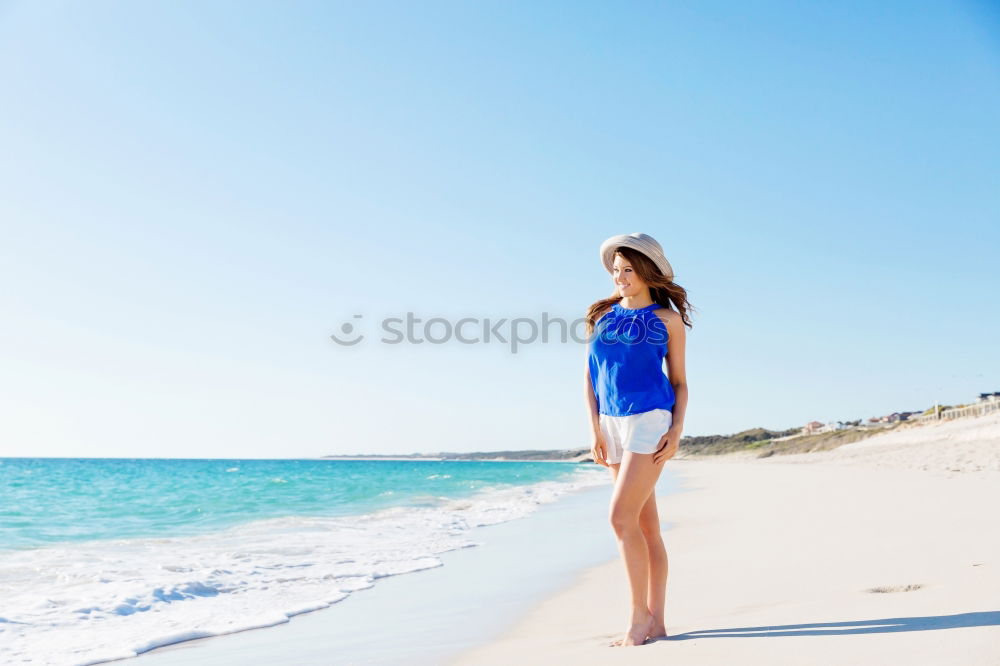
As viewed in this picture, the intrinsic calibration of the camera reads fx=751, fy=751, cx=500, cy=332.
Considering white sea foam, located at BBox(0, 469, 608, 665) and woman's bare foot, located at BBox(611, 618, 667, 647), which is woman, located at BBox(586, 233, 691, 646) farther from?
white sea foam, located at BBox(0, 469, 608, 665)

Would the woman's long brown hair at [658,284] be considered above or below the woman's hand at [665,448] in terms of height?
above

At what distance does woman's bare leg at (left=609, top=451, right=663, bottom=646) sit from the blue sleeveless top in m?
→ 0.21

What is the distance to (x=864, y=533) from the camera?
6.03 m

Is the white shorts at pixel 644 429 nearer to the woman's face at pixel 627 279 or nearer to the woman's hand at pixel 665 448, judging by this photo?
the woman's hand at pixel 665 448

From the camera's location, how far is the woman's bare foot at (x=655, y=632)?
9.48 feet

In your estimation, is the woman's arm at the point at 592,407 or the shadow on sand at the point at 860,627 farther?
the woman's arm at the point at 592,407

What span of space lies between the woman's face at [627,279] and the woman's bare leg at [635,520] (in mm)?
651

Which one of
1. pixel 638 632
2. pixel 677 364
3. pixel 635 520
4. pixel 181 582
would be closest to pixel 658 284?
pixel 677 364

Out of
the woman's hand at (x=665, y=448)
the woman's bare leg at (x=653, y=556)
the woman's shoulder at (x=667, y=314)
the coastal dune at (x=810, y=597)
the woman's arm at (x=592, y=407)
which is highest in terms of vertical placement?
the woman's shoulder at (x=667, y=314)

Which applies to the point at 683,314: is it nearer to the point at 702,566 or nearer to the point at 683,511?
the point at 702,566

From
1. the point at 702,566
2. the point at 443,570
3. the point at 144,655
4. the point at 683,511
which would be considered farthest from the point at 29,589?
the point at 683,511

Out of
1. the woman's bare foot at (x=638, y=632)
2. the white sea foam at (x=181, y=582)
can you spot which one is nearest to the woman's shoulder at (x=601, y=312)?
the woman's bare foot at (x=638, y=632)

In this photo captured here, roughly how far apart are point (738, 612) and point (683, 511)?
7358 millimetres

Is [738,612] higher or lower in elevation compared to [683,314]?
lower
